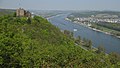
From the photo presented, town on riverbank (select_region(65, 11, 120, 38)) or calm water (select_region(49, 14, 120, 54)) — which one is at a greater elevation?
calm water (select_region(49, 14, 120, 54))

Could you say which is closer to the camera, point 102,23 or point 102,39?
point 102,39

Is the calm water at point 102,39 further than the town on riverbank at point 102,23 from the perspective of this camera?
No

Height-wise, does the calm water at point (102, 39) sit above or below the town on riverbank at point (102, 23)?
above

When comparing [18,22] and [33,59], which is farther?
[18,22]

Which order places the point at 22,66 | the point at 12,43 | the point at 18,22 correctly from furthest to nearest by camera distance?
the point at 18,22 < the point at 12,43 < the point at 22,66

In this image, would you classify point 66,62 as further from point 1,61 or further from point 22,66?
point 1,61

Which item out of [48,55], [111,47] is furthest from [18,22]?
[111,47]

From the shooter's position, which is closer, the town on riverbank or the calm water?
the calm water

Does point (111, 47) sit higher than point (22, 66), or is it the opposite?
point (22, 66)

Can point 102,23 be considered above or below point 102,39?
below

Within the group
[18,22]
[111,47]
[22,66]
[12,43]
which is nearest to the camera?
[22,66]
